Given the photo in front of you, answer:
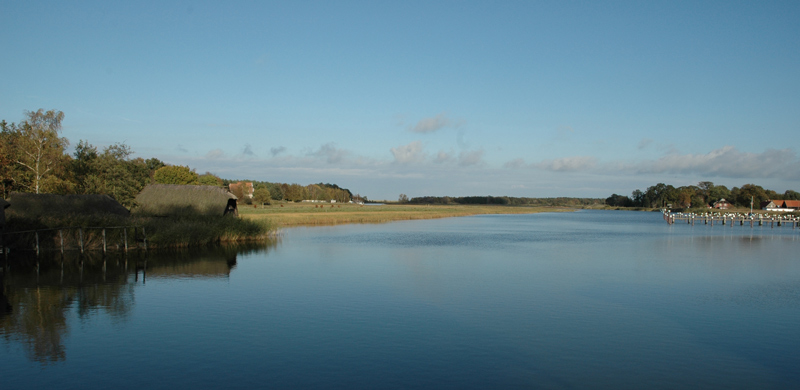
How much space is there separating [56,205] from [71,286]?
12.3 meters

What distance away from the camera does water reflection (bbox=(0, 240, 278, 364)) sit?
31.8ft

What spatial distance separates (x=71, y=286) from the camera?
14.5 metres

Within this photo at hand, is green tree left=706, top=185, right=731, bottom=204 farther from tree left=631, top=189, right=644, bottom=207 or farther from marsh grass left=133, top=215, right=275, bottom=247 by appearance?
marsh grass left=133, top=215, right=275, bottom=247

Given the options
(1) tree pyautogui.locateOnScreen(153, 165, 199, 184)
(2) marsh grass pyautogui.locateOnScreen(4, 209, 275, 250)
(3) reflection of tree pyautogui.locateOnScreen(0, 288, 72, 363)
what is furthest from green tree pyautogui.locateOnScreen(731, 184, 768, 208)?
(3) reflection of tree pyautogui.locateOnScreen(0, 288, 72, 363)

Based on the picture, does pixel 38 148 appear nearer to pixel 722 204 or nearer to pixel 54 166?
pixel 54 166

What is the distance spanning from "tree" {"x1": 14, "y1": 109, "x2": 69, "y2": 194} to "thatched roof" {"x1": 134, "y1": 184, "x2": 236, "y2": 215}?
7.13 meters

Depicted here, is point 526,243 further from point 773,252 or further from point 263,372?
point 263,372

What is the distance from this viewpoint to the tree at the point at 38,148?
3375 cm

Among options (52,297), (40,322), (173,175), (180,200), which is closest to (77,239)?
(180,200)

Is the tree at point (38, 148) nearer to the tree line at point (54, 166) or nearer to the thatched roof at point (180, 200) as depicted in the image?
the tree line at point (54, 166)

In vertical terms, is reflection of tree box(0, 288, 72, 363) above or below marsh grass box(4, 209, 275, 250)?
below

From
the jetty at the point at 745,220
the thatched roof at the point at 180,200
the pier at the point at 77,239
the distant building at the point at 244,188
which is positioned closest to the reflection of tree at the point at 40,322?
the pier at the point at 77,239

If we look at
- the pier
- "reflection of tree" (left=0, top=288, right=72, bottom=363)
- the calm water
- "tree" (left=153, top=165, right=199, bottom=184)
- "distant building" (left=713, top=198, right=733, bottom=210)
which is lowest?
the calm water

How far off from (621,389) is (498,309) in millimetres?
5351
